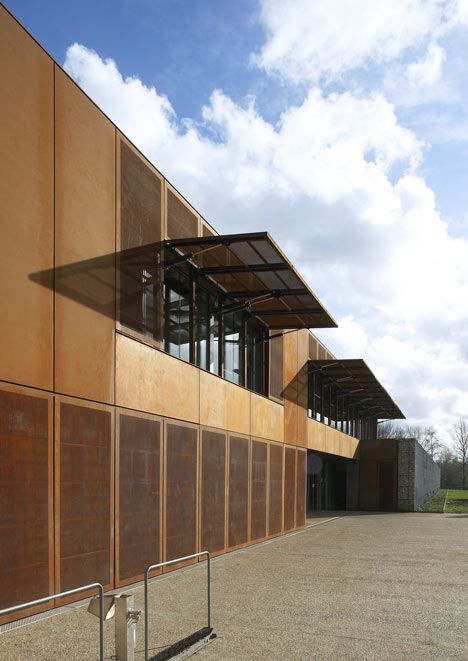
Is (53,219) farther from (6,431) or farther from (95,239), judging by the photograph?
(6,431)

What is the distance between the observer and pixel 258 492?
2073cm

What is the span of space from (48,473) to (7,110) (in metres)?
4.76

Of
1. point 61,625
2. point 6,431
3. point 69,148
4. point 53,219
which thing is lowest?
point 61,625

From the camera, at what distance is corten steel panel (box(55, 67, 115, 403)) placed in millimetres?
10656

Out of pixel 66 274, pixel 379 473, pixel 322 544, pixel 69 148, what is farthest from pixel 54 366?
pixel 379 473

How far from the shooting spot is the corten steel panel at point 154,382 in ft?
41.0

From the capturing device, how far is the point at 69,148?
10961mm

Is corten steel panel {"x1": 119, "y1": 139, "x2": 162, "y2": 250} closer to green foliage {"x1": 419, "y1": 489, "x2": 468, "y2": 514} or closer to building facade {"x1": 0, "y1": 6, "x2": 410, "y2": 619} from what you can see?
building facade {"x1": 0, "y1": 6, "x2": 410, "y2": 619}

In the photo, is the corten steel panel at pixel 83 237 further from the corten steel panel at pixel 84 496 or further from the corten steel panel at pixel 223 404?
the corten steel panel at pixel 223 404

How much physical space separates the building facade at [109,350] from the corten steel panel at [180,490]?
0.19 feet

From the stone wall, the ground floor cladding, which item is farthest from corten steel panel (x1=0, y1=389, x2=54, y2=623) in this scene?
the stone wall

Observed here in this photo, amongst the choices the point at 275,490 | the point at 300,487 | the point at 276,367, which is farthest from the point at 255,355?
the point at 300,487

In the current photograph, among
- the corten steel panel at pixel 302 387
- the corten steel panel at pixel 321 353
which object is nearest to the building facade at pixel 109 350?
the corten steel panel at pixel 302 387

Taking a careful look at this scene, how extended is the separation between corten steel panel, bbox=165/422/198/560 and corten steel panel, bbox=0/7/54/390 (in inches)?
186
